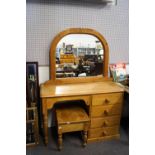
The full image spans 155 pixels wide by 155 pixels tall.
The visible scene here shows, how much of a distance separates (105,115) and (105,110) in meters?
0.07

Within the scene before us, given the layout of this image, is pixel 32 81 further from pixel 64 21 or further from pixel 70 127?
pixel 64 21

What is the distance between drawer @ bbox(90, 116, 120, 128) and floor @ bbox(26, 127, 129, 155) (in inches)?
8.8

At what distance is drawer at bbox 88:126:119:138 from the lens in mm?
1997

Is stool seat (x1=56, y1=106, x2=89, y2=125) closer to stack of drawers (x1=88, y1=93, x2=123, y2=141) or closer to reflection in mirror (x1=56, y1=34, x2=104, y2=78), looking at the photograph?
stack of drawers (x1=88, y1=93, x2=123, y2=141)

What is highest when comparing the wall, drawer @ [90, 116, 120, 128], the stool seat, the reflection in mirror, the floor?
the wall

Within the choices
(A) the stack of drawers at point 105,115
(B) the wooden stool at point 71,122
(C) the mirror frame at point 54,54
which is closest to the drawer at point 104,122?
(A) the stack of drawers at point 105,115

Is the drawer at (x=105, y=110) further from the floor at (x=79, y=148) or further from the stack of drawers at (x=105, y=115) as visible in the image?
the floor at (x=79, y=148)

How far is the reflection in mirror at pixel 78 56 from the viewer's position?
6.79ft

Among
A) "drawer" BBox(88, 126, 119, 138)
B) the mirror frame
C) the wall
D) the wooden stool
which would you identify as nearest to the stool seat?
the wooden stool

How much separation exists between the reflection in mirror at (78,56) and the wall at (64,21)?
0.46 feet

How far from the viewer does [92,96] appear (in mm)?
1849
